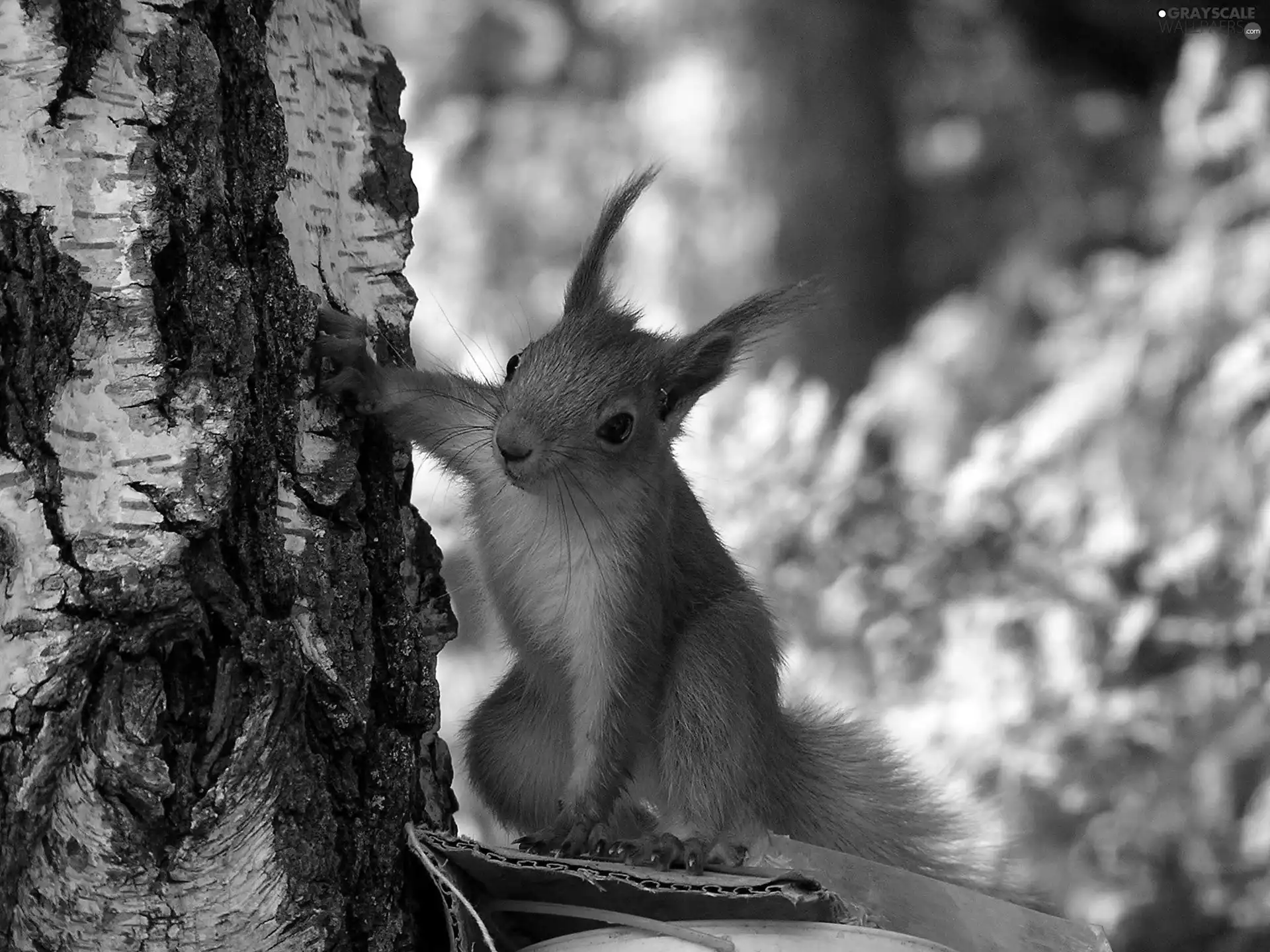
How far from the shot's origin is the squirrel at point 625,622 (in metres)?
1.82

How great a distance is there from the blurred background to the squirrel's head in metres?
0.25

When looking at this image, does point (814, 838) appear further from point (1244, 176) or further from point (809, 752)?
point (1244, 176)

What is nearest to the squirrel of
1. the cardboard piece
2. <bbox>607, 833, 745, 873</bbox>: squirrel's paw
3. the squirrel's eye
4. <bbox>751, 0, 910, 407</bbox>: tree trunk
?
the squirrel's eye

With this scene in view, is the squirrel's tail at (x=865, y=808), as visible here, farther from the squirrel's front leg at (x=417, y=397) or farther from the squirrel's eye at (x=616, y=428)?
the squirrel's front leg at (x=417, y=397)

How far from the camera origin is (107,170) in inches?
43.7

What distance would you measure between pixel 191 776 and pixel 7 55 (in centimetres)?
61

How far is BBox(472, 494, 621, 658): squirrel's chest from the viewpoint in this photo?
6.19ft

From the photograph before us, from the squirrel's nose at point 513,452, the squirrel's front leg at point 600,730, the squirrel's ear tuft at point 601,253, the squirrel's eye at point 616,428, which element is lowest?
the squirrel's front leg at point 600,730

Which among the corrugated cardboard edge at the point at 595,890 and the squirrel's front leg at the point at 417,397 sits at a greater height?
the squirrel's front leg at the point at 417,397

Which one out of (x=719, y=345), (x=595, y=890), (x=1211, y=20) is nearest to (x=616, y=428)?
(x=719, y=345)

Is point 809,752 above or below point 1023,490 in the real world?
below

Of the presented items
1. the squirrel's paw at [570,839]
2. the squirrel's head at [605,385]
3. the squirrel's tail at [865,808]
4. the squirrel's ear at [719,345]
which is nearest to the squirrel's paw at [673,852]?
the squirrel's paw at [570,839]

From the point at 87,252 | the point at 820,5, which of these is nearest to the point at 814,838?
the point at 87,252

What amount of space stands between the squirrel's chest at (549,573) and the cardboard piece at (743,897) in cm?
55
